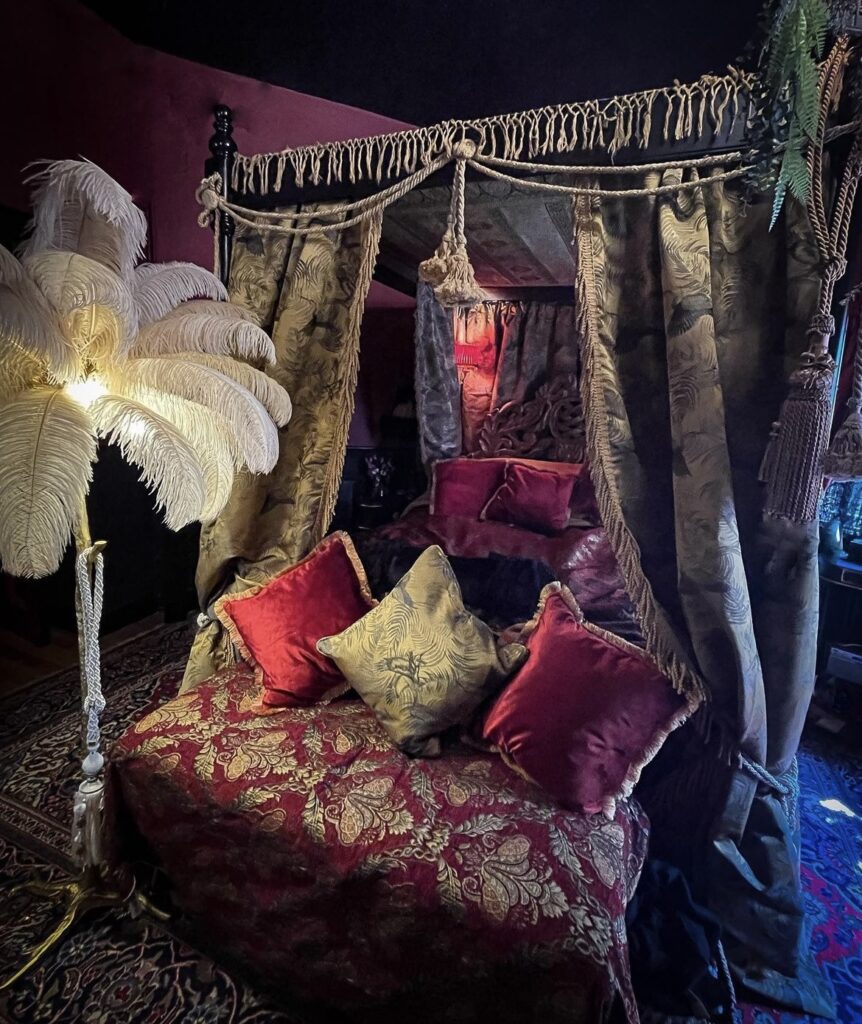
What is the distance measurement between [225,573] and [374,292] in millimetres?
1817

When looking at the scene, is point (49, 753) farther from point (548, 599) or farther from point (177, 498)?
point (548, 599)

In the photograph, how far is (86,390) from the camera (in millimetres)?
1349

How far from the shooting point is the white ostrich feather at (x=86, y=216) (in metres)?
1.23

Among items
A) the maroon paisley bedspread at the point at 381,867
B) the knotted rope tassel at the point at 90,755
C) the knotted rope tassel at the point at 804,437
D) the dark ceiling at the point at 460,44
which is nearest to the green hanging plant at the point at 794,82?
the knotted rope tassel at the point at 804,437

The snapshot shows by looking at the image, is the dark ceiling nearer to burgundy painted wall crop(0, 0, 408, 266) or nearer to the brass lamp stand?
burgundy painted wall crop(0, 0, 408, 266)

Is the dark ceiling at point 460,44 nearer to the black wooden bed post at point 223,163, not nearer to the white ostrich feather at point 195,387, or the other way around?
the black wooden bed post at point 223,163

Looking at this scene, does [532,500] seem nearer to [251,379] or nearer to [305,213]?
[251,379]

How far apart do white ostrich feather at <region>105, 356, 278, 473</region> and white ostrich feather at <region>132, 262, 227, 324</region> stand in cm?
18

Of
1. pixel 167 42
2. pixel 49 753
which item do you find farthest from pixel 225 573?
pixel 167 42

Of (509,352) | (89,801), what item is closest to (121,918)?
(89,801)

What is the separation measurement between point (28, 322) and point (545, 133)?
1.33 metres

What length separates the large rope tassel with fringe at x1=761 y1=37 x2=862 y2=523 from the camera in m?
1.24

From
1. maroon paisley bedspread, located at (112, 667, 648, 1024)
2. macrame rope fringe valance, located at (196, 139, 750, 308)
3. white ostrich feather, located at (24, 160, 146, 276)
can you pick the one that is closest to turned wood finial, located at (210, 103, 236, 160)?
macrame rope fringe valance, located at (196, 139, 750, 308)

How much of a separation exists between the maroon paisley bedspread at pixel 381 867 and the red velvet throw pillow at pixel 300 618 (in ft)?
0.36
